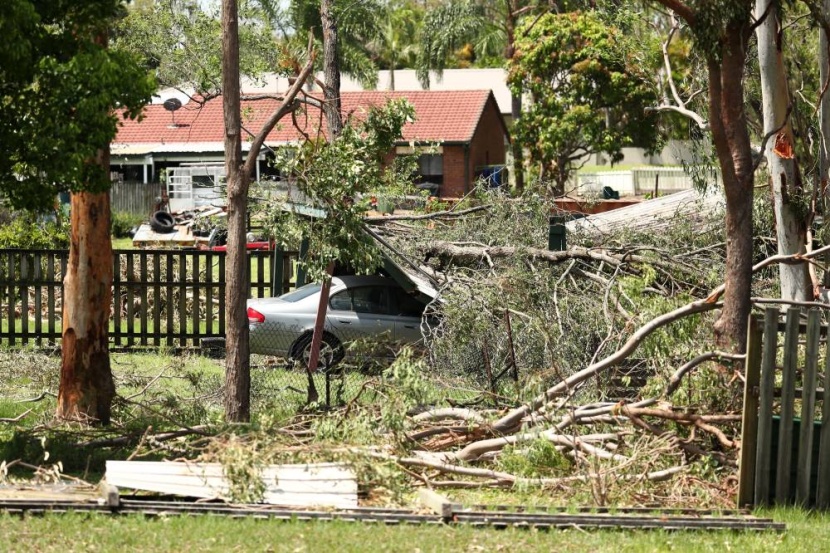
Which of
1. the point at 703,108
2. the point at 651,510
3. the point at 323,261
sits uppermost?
the point at 703,108

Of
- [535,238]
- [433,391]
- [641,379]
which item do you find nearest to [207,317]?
[535,238]

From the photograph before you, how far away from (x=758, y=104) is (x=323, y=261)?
11.8 metres

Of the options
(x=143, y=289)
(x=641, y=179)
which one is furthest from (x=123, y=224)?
(x=641, y=179)

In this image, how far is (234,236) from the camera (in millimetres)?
10758

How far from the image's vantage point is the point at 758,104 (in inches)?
→ 787

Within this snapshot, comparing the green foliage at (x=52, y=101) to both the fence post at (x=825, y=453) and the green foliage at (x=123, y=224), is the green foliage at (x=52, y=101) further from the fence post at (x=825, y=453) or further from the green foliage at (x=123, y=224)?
the green foliage at (x=123, y=224)

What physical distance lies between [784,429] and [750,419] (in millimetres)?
253

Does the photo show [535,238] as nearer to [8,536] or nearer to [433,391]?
[433,391]

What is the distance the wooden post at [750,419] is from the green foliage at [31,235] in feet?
50.4

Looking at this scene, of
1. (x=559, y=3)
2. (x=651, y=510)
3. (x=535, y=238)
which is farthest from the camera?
(x=559, y=3)

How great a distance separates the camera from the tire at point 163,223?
107 feet

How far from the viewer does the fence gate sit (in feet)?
26.4

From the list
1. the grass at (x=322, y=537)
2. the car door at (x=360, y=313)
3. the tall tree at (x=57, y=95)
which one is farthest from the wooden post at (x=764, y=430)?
the car door at (x=360, y=313)

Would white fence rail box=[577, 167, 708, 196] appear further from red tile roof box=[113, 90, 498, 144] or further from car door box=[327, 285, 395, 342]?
car door box=[327, 285, 395, 342]
